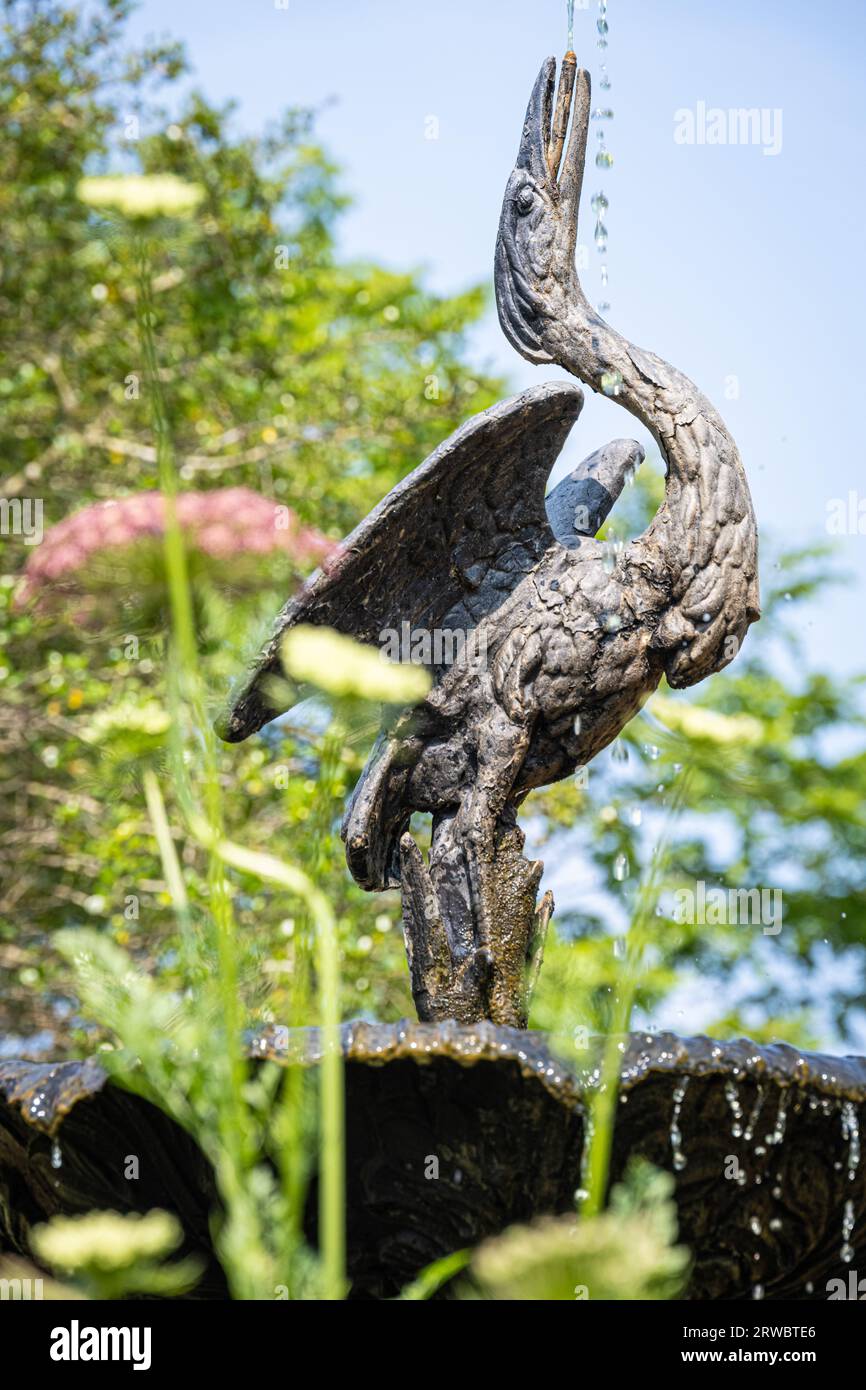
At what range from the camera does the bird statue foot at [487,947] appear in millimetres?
3271

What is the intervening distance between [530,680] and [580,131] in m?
1.29

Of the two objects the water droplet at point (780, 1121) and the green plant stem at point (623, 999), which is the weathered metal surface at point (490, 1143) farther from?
the green plant stem at point (623, 999)

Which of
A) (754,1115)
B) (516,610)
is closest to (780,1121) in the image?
(754,1115)

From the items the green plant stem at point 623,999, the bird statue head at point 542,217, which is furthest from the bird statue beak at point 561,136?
the green plant stem at point 623,999

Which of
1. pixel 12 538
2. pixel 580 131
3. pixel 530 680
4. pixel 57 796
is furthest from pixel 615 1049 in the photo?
pixel 12 538

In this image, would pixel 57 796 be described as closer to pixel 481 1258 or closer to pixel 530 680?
pixel 530 680

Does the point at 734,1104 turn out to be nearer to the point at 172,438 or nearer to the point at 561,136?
the point at 561,136

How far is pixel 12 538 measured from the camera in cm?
804

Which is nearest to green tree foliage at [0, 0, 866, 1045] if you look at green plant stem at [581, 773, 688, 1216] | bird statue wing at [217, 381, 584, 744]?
bird statue wing at [217, 381, 584, 744]

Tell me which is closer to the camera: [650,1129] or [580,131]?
[650,1129]

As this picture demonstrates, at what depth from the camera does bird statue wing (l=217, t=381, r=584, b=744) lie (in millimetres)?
3219

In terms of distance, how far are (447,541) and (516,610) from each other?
0.72 ft

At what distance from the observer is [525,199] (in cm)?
353
